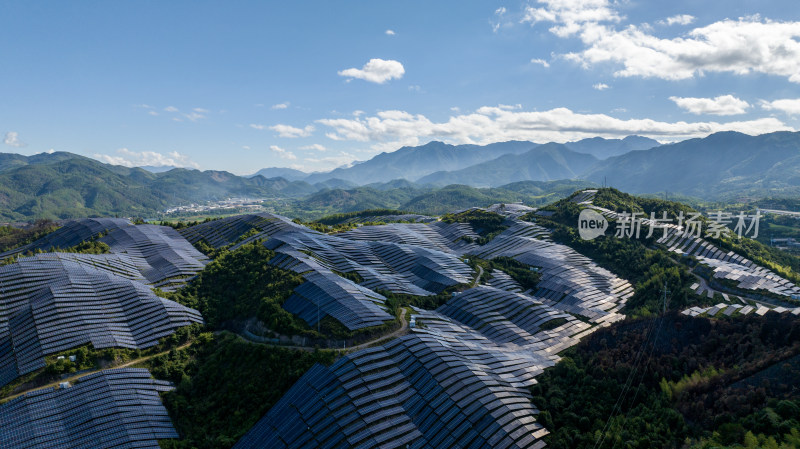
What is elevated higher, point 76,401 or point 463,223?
point 463,223

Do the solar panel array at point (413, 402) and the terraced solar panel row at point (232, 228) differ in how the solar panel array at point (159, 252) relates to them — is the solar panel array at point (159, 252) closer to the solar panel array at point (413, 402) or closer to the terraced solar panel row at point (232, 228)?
the terraced solar panel row at point (232, 228)

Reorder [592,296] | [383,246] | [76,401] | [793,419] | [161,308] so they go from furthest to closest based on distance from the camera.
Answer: [383,246] < [592,296] < [161,308] < [76,401] < [793,419]

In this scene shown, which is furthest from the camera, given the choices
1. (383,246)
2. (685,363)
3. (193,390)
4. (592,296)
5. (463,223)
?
(463,223)

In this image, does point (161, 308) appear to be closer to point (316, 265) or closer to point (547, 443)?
point (316, 265)

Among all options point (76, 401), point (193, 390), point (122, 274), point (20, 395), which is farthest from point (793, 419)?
point (122, 274)

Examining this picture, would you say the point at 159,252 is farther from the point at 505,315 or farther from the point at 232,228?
the point at 505,315

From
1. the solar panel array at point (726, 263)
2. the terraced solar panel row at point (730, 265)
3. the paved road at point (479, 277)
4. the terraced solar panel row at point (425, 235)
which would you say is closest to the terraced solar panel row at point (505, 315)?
the paved road at point (479, 277)
